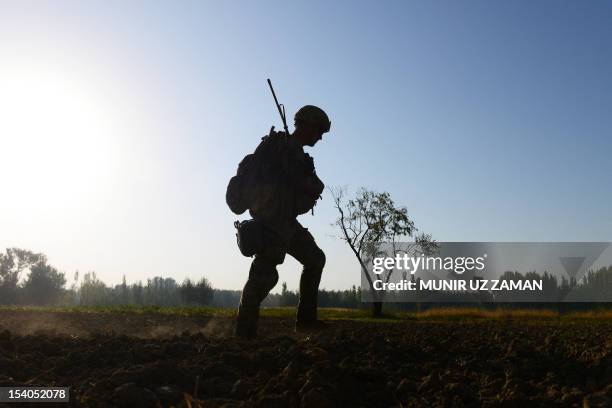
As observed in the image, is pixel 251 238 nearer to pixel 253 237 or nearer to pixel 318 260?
pixel 253 237

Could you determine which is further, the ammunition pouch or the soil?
the ammunition pouch

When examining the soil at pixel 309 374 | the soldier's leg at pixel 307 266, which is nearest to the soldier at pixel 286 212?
the soldier's leg at pixel 307 266

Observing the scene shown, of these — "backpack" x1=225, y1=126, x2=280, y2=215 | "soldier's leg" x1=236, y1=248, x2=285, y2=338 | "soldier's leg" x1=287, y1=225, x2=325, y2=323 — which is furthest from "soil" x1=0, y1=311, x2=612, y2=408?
"soldier's leg" x1=287, y1=225, x2=325, y2=323

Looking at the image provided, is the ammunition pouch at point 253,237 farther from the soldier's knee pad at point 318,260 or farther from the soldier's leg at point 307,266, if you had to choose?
the soldier's knee pad at point 318,260

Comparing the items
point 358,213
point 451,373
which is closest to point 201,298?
point 358,213

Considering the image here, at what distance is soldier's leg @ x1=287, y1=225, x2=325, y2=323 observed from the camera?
6225 mm

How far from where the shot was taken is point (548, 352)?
14.3ft

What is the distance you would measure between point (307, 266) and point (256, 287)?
91 centimetres

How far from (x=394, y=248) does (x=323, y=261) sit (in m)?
29.7

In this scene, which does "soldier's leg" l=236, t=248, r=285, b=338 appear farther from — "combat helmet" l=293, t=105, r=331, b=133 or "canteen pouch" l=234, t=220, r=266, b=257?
"combat helmet" l=293, t=105, r=331, b=133

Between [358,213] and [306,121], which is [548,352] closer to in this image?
[306,121]

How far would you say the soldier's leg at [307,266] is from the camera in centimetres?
623

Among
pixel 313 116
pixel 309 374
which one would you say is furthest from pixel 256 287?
pixel 309 374

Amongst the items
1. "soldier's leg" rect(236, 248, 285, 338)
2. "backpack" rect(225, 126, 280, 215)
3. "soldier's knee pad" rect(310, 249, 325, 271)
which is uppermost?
"backpack" rect(225, 126, 280, 215)
